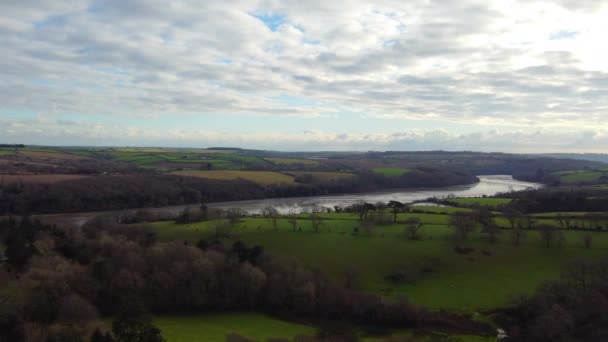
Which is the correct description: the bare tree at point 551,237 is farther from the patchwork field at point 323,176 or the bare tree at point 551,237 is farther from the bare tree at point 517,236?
the patchwork field at point 323,176

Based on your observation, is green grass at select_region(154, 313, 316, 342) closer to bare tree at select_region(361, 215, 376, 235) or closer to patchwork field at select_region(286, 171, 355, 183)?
bare tree at select_region(361, 215, 376, 235)

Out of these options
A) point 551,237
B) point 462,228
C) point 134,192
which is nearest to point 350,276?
point 462,228

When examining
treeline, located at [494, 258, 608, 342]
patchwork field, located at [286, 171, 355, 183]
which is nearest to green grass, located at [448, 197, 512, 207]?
treeline, located at [494, 258, 608, 342]

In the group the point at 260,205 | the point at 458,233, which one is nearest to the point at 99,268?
the point at 458,233

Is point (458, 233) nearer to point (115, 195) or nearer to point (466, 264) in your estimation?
point (466, 264)

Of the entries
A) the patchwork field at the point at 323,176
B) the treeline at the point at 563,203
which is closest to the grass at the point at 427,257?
the treeline at the point at 563,203
